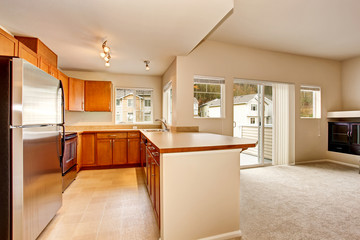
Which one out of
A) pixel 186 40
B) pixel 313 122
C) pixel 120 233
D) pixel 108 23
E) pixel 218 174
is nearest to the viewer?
pixel 218 174

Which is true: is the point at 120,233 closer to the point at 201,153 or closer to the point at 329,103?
A: the point at 201,153

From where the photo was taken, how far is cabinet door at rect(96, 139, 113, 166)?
4.00 meters

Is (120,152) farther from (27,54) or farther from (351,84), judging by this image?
(351,84)

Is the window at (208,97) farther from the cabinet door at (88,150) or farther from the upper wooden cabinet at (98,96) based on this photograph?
the cabinet door at (88,150)

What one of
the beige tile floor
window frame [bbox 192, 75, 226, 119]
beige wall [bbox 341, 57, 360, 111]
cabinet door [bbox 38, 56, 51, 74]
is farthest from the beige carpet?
cabinet door [bbox 38, 56, 51, 74]

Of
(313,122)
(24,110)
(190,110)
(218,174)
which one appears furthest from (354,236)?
(313,122)

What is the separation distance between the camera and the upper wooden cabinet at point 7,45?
190cm

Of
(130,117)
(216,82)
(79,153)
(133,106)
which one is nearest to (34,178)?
(79,153)

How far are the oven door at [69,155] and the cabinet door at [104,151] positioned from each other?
2.18ft

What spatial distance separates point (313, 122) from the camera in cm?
455

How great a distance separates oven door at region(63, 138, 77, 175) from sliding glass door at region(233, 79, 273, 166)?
11.4 ft

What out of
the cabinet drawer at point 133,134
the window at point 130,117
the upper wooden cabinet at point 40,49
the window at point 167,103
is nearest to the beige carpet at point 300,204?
the window at point 167,103

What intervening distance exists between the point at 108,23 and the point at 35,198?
2116 millimetres

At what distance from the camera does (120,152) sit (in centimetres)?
414
